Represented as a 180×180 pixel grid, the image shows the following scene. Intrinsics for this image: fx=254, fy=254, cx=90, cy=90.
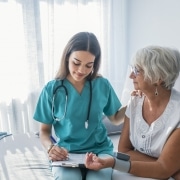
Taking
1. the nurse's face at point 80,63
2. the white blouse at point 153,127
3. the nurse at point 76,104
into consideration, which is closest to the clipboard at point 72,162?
the nurse at point 76,104

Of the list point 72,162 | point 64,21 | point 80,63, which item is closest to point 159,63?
point 80,63

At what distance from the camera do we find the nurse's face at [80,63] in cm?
133

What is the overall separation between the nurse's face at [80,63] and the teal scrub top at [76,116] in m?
0.12

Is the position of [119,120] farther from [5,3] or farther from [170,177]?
[5,3]

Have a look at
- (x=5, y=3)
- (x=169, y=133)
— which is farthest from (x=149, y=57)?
(x=5, y=3)

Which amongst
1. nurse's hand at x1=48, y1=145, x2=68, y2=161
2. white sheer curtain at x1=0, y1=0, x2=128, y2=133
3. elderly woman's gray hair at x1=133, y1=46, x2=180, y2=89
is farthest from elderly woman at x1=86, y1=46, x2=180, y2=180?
white sheer curtain at x1=0, y1=0, x2=128, y2=133

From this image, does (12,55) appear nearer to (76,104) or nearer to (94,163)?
(76,104)

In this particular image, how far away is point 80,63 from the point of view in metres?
1.34

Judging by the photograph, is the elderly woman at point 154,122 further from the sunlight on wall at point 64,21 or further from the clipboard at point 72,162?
the sunlight on wall at point 64,21

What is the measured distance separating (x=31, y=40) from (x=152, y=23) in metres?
1.13

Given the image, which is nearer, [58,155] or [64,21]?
[58,155]

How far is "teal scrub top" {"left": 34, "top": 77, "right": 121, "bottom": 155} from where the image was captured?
4.73 feet

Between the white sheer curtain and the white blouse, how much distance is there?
1213 millimetres

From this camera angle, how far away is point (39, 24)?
7.50 ft
